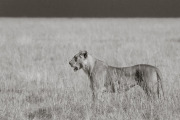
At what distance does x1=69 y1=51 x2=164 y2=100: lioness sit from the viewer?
697 centimetres

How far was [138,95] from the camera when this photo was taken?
7344mm

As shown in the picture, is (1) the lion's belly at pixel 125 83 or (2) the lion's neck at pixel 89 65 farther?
(2) the lion's neck at pixel 89 65

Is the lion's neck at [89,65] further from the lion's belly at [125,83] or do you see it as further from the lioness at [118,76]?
the lion's belly at [125,83]

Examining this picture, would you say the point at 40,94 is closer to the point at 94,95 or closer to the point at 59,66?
the point at 94,95

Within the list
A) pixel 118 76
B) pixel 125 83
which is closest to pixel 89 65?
pixel 118 76

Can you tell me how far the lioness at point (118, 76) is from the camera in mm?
6969

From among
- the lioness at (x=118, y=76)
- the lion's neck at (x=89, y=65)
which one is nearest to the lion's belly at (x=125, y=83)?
the lioness at (x=118, y=76)

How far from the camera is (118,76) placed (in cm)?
728

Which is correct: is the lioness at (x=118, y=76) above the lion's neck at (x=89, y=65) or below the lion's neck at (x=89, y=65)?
below

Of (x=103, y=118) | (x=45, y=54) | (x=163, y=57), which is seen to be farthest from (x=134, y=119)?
(x=45, y=54)

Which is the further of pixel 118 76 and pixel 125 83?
pixel 118 76

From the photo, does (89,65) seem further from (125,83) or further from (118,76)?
(125,83)

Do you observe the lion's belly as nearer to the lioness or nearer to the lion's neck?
the lioness

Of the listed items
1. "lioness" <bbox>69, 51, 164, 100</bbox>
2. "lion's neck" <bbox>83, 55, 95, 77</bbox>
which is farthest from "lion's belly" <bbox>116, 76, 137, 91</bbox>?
"lion's neck" <bbox>83, 55, 95, 77</bbox>
